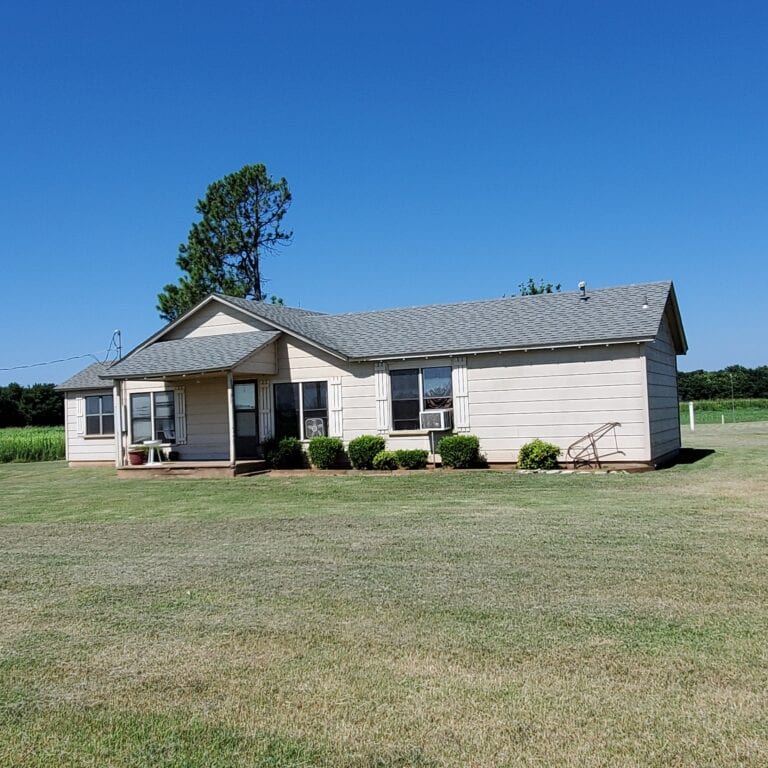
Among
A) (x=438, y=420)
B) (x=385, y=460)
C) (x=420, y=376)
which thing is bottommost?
(x=385, y=460)

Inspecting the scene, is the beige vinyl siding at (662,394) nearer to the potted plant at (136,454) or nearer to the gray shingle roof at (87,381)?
the potted plant at (136,454)

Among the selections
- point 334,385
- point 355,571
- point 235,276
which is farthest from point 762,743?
point 235,276

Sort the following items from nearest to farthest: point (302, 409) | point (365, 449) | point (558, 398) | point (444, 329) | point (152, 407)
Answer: point (558, 398) → point (365, 449) → point (444, 329) → point (302, 409) → point (152, 407)

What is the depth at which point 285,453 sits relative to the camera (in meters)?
20.1

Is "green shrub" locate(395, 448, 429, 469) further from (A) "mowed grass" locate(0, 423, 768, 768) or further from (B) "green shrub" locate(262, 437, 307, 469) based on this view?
(A) "mowed grass" locate(0, 423, 768, 768)

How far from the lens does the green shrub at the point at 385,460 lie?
19030 mm

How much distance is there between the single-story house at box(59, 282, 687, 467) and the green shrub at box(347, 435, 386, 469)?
379mm

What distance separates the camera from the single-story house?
57.9 feet

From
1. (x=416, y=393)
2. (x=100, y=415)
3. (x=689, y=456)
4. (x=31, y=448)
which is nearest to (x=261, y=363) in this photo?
(x=416, y=393)

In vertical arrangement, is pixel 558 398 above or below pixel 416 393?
below

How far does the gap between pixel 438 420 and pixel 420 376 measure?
4.02 feet

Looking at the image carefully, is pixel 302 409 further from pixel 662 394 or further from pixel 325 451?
pixel 662 394

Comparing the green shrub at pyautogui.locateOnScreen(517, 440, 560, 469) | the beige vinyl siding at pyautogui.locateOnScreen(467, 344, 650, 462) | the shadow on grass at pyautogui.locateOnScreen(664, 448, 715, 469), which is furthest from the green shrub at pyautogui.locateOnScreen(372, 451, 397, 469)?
the shadow on grass at pyautogui.locateOnScreen(664, 448, 715, 469)

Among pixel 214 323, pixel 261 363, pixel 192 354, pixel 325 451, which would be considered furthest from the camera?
Answer: pixel 214 323
